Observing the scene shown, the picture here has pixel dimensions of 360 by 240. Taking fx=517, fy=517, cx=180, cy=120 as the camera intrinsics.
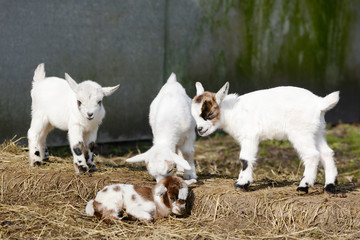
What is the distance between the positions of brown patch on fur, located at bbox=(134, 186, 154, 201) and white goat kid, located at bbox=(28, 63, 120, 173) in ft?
3.76

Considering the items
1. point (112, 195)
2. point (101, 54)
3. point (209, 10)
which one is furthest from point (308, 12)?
point (112, 195)

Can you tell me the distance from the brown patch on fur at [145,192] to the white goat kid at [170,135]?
0.19 metres

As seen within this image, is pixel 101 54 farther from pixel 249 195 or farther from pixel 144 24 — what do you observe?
pixel 249 195

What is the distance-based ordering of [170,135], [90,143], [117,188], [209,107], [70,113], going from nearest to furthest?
[117,188] → [209,107] → [170,135] → [70,113] → [90,143]

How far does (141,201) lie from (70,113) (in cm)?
179

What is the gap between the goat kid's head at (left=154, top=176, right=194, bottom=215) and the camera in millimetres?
5441

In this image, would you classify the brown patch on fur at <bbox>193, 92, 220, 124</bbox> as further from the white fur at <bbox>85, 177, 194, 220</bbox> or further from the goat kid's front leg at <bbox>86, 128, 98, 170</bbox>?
the goat kid's front leg at <bbox>86, 128, 98, 170</bbox>

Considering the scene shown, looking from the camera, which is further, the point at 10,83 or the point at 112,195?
the point at 10,83

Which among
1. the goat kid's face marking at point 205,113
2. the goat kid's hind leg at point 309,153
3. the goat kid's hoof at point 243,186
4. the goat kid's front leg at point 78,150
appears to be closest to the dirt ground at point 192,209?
the goat kid's hoof at point 243,186

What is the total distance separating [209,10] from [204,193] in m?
5.63

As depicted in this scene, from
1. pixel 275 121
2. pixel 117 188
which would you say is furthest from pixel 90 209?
pixel 275 121

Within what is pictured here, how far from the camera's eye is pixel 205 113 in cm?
573

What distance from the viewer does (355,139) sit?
35.8 ft

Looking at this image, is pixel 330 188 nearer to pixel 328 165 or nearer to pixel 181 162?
pixel 328 165
